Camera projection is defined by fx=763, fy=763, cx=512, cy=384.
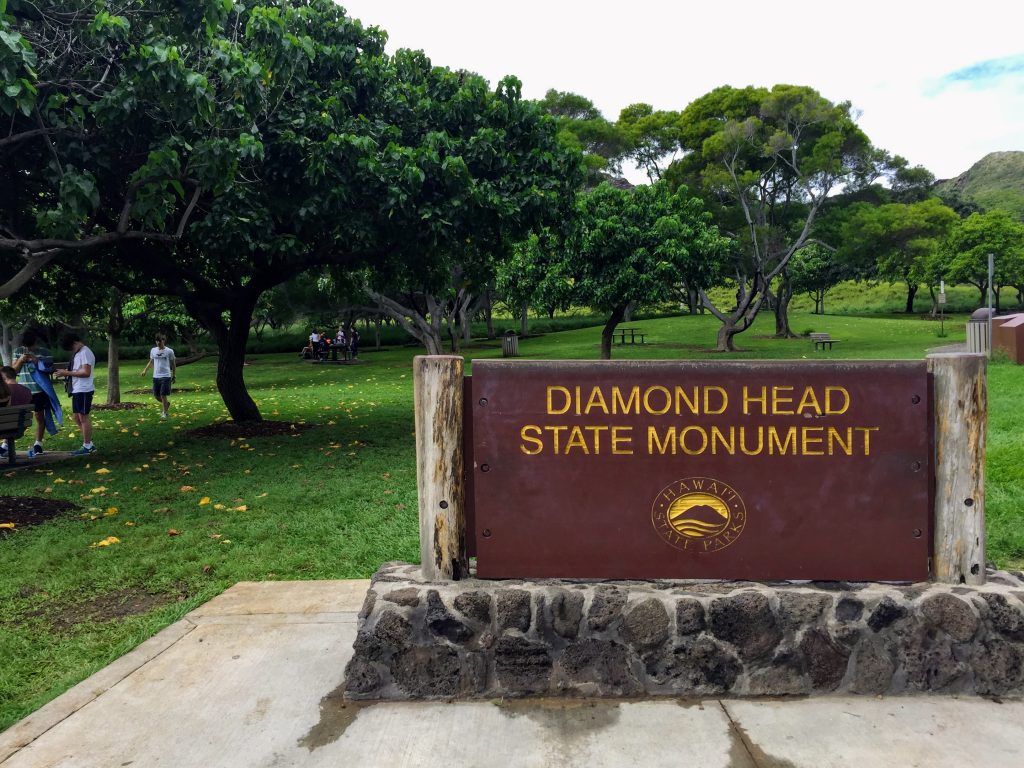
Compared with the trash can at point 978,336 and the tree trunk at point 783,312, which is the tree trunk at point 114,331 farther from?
the tree trunk at point 783,312

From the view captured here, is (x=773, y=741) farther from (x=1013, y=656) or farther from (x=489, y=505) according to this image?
(x=489, y=505)

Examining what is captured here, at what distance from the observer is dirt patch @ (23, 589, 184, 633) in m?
4.48

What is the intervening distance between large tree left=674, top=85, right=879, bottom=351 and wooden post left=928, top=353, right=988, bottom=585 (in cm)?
2503

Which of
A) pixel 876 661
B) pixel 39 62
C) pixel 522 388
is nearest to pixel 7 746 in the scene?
pixel 522 388

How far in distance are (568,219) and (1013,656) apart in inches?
366

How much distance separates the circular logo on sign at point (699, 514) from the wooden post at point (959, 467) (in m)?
0.91

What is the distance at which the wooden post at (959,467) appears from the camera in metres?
3.45

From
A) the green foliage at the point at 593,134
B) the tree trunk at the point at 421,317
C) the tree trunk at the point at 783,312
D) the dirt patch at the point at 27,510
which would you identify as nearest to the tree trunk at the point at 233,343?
the dirt patch at the point at 27,510

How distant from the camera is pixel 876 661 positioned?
11.3 feet

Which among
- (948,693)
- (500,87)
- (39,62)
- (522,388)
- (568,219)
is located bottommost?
(948,693)

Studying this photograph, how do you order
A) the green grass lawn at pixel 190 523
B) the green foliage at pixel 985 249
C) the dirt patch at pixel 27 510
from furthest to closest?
the green foliage at pixel 985 249, the dirt patch at pixel 27 510, the green grass lawn at pixel 190 523

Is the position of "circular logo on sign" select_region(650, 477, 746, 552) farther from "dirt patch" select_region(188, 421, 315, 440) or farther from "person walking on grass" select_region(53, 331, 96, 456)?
"dirt patch" select_region(188, 421, 315, 440)

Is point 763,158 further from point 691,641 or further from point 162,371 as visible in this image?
point 691,641

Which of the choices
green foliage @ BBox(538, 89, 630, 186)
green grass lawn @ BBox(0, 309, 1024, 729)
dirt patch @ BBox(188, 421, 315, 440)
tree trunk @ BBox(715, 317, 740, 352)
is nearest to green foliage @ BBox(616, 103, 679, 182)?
green foliage @ BBox(538, 89, 630, 186)
